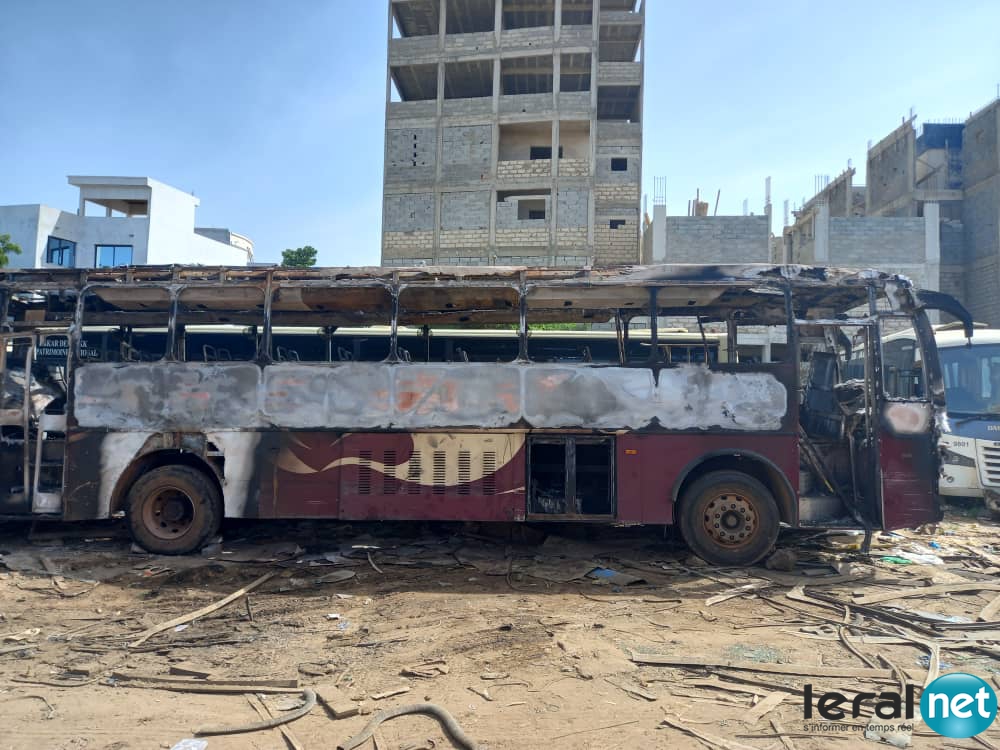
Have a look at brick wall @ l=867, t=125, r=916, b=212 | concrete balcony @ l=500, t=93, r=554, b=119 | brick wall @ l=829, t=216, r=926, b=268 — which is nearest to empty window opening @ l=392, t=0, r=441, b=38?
concrete balcony @ l=500, t=93, r=554, b=119

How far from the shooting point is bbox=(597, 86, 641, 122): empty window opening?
105 ft

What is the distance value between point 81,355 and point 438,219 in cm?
2411

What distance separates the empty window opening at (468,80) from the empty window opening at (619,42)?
5.81 metres

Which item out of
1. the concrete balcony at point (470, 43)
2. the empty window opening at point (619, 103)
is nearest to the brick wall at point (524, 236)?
the empty window opening at point (619, 103)

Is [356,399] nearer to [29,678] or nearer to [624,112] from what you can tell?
[29,678]

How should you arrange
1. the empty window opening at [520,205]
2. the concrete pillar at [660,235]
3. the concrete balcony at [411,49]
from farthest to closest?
the concrete balcony at [411,49]
the empty window opening at [520,205]
the concrete pillar at [660,235]

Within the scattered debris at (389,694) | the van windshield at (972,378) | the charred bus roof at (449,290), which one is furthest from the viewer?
the van windshield at (972,378)

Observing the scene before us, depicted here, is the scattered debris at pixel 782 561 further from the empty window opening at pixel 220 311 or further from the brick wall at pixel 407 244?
the brick wall at pixel 407 244

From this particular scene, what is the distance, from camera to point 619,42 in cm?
3222

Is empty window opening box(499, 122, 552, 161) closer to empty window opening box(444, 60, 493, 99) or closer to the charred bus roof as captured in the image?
empty window opening box(444, 60, 493, 99)

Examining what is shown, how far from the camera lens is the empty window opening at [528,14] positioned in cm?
3069

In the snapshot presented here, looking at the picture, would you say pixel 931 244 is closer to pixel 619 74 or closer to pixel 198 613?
pixel 619 74

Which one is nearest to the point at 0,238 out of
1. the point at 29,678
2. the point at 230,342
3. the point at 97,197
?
the point at 97,197

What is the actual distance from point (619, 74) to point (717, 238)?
1189 cm
